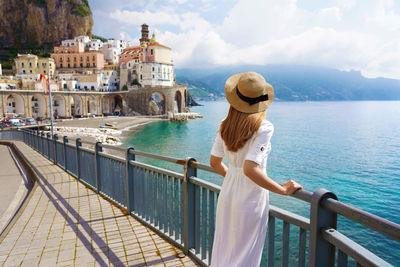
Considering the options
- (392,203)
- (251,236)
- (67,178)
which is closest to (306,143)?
(392,203)

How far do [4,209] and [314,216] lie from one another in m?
6.91

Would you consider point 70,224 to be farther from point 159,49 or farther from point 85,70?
point 85,70

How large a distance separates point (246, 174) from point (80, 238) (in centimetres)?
357

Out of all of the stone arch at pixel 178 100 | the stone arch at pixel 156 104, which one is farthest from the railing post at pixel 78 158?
the stone arch at pixel 178 100

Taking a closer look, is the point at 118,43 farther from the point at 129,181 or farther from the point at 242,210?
the point at 242,210

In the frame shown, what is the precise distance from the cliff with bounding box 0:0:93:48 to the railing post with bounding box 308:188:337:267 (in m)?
116

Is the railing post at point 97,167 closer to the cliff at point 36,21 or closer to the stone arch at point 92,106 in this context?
the stone arch at point 92,106

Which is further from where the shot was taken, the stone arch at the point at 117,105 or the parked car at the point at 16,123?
the stone arch at the point at 117,105

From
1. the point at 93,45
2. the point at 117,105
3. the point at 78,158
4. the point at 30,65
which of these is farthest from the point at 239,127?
the point at 93,45

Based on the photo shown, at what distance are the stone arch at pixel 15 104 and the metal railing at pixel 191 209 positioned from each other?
62.7 m

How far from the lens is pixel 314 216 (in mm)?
1949

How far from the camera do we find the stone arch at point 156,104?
80.4m

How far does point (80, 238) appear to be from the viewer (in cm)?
443

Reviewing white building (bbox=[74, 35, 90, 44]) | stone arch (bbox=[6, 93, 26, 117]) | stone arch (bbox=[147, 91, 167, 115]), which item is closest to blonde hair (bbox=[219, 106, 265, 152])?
stone arch (bbox=[6, 93, 26, 117])
